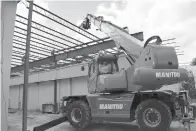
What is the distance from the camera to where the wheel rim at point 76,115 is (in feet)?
30.3

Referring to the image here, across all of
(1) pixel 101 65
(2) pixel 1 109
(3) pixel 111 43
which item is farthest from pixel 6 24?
(3) pixel 111 43

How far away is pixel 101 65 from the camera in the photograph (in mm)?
9164

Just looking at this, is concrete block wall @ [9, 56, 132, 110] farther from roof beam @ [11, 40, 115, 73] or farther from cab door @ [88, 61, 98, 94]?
cab door @ [88, 61, 98, 94]

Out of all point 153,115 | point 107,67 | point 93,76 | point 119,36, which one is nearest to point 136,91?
point 153,115

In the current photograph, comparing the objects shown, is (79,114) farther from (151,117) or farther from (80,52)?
(80,52)

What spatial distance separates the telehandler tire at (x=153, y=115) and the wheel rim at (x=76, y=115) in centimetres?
289

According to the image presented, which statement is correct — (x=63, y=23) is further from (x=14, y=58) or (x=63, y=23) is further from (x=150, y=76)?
(x=14, y=58)

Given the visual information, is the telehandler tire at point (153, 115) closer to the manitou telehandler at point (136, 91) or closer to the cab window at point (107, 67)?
the manitou telehandler at point (136, 91)

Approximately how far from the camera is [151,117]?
7.48 metres

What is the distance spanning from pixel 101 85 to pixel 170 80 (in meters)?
2.88

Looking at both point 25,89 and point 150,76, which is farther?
point 150,76

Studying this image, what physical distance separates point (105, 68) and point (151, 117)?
9.64ft

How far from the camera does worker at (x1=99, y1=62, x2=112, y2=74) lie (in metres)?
9.03

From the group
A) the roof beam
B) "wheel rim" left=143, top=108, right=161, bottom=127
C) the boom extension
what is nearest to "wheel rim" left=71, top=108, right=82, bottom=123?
"wheel rim" left=143, top=108, right=161, bottom=127
